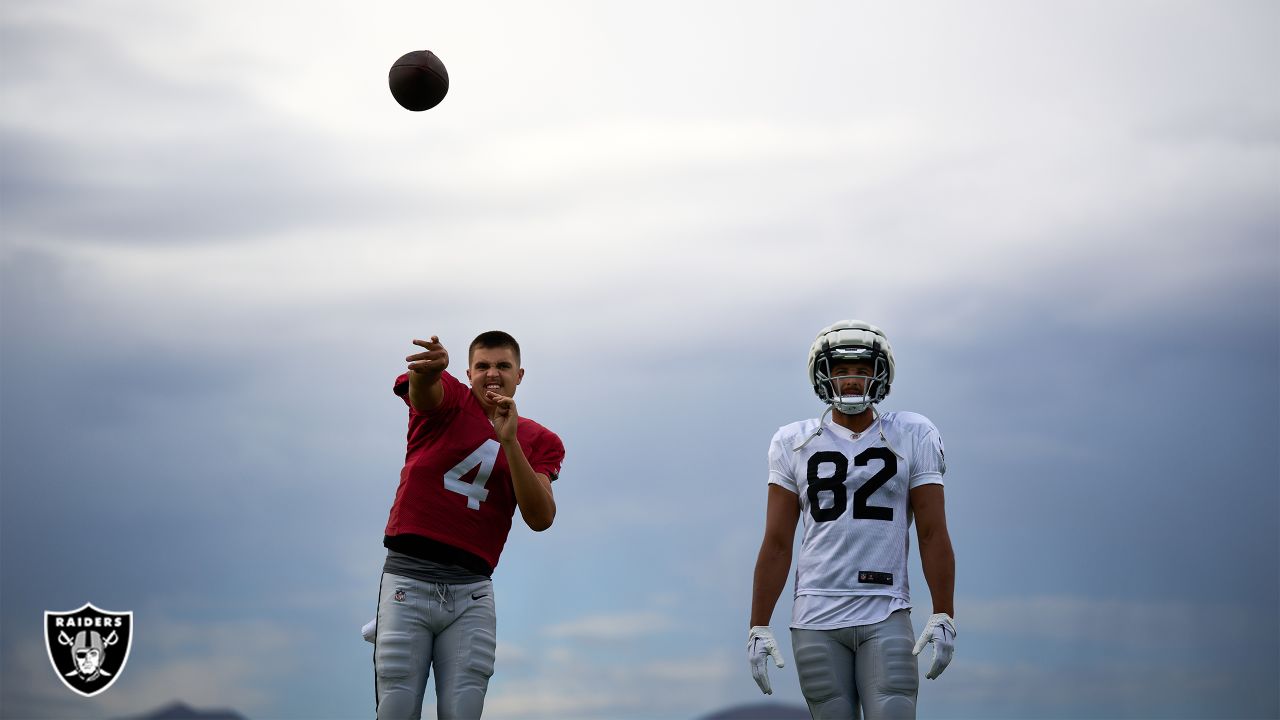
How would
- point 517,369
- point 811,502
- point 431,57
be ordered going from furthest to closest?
1. point 431,57
2. point 517,369
3. point 811,502

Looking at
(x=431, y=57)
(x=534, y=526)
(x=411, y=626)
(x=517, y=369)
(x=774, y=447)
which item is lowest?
(x=411, y=626)

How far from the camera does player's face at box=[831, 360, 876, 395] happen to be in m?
5.65

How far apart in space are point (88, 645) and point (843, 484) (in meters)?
8.50

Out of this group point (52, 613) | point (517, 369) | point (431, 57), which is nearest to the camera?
point (517, 369)

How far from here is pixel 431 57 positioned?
7.75m

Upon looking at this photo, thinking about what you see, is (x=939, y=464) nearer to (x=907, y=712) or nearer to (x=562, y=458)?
(x=907, y=712)

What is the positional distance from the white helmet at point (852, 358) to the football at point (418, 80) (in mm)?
3505

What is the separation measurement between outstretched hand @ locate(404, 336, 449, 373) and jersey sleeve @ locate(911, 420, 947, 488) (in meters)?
2.36

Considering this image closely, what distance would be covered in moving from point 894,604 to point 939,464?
0.77m

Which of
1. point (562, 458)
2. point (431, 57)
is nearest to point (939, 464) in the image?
point (562, 458)

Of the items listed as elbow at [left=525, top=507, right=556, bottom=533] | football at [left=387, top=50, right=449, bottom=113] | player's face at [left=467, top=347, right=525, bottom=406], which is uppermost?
football at [left=387, top=50, right=449, bottom=113]

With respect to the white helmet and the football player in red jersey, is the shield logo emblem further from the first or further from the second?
the white helmet

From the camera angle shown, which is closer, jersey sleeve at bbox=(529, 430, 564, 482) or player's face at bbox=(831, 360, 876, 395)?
player's face at bbox=(831, 360, 876, 395)

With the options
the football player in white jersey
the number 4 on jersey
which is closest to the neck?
the football player in white jersey
